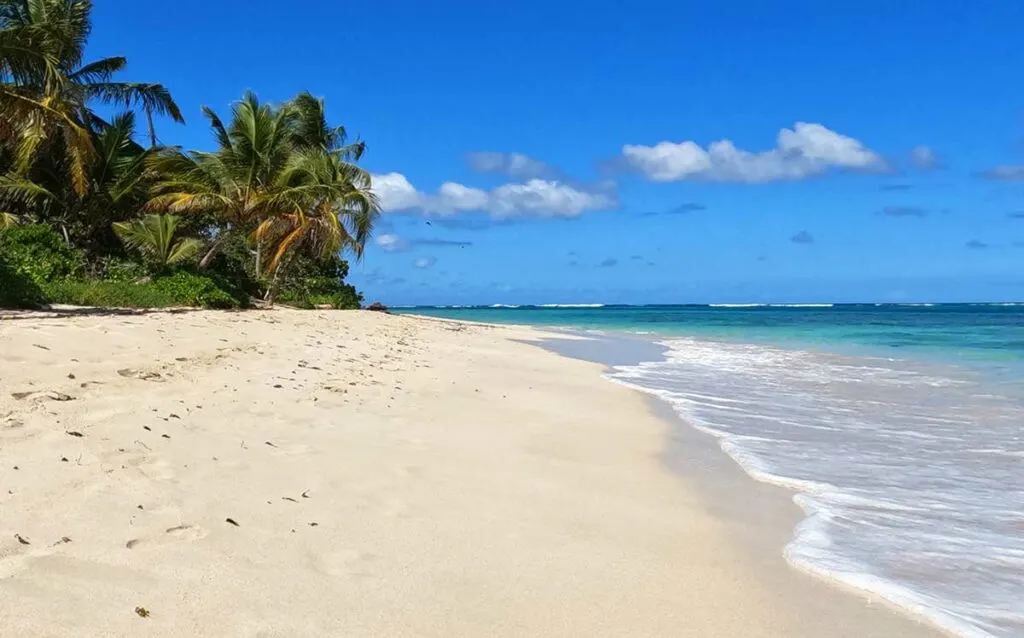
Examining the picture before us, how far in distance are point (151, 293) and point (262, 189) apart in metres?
6.97

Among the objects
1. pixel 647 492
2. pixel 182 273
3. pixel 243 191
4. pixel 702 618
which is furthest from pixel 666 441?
pixel 243 191

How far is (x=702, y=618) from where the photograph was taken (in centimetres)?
281

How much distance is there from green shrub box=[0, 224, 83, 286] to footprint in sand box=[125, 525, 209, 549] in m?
14.3

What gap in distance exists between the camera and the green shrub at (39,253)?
1543 centimetres

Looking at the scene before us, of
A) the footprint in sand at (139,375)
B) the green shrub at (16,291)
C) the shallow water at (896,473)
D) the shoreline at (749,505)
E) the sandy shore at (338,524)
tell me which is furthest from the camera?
the green shrub at (16,291)

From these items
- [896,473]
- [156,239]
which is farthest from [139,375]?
[156,239]

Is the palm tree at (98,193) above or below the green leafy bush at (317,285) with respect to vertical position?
above

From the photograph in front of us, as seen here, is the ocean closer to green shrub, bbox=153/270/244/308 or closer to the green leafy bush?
green shrub, bbox=153/270/244/308

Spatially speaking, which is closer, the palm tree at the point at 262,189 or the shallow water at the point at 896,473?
the shallow water at the point at 896,473

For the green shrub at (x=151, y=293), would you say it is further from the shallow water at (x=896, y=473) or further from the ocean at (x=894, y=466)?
the shallow water at (x=896, y=473)

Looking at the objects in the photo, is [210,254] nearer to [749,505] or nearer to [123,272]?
[123,272]

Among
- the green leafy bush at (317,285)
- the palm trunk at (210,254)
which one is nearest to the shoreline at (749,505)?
the palm trunk at (210,254)

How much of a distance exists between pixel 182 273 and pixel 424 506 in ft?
54.5

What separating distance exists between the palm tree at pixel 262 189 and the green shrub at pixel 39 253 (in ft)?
14.1
